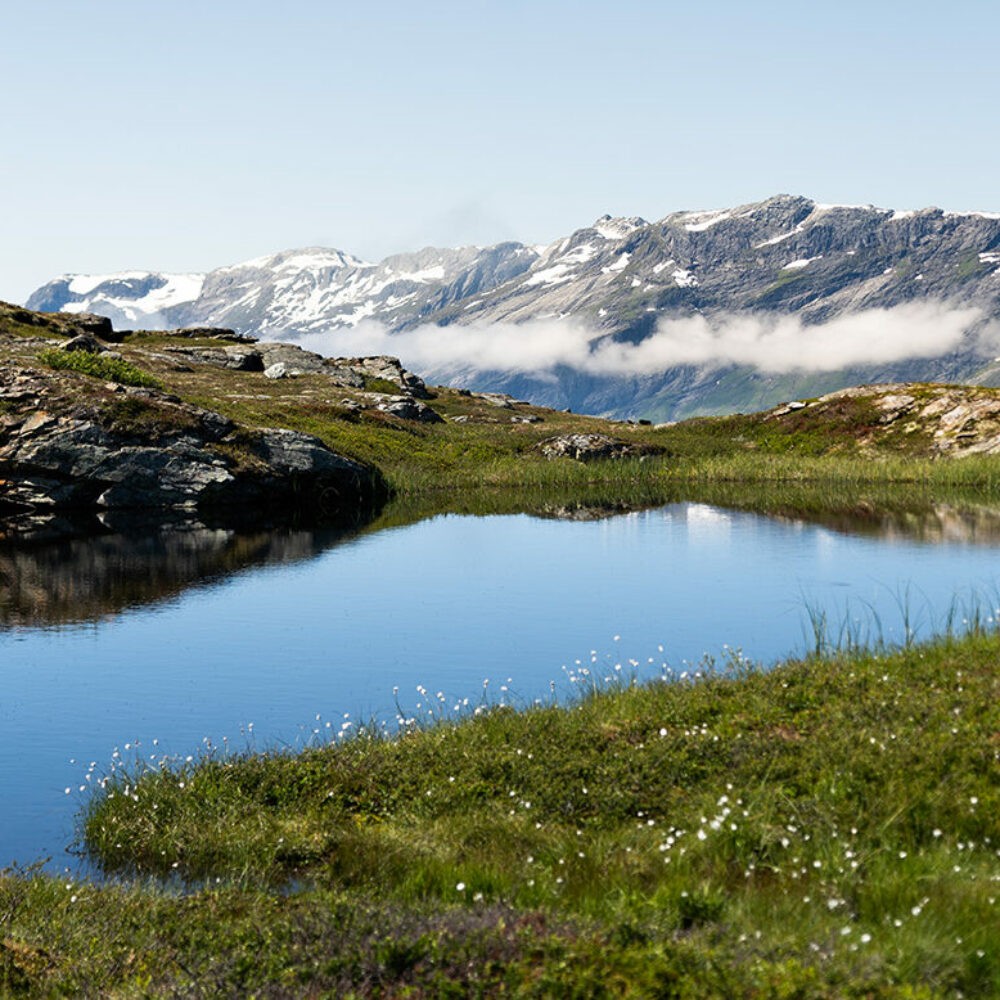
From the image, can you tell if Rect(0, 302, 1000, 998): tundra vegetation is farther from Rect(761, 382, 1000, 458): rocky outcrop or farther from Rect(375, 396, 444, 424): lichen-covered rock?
Rect(375, 396, 444, 424): lichen-covered rock

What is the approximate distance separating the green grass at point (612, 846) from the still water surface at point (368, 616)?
3.35 metres

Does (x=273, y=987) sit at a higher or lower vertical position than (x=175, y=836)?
higher

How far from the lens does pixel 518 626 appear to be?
101ft

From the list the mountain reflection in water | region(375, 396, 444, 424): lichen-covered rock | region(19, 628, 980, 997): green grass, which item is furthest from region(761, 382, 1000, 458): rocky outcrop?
region(19, 628, 980, 997): green grass

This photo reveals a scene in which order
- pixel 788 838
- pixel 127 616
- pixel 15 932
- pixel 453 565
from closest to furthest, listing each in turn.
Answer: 1. pixel 15 932
2. pixel 788 838
3. pixel 127 616
4. pixel 453 565

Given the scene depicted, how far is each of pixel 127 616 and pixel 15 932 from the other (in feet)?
79.7

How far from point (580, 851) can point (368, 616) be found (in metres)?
21.4

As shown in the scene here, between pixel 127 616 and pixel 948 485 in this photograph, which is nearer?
pixel 127 616

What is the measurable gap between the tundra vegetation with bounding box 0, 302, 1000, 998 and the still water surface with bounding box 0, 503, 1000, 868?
1618 millimetres

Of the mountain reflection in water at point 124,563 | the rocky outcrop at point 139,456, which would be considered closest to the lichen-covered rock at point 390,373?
the rocky outcrop at point 139,456

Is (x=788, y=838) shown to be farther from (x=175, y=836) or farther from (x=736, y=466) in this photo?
(x=736, y=466)

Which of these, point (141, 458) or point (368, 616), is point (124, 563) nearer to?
point (368, 616)

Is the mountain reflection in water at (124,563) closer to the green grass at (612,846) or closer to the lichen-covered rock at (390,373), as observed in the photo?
the green grass at (612,846)

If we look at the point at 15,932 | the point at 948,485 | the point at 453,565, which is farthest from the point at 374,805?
the point at 948,485
